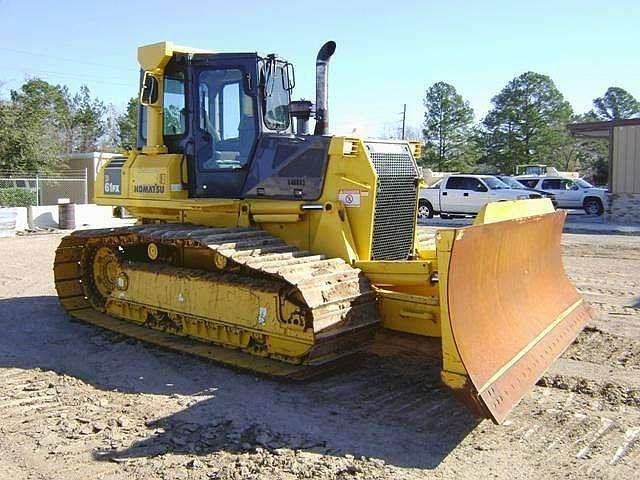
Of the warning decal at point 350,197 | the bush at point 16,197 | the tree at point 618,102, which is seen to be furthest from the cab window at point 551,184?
the tree at point 618,102

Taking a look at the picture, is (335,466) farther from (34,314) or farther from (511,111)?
(511,111)

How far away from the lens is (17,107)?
95.7ft

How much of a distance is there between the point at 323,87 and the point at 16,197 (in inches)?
768

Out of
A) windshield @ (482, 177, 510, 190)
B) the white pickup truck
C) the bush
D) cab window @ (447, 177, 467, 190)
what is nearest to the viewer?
the bush

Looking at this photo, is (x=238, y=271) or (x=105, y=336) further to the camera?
(x=105, y=336)

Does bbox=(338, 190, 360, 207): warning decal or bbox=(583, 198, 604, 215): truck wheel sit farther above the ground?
bbox=(338, 190, 360, 207): warning decal

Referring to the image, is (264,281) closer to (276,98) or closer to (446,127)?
(276,98)

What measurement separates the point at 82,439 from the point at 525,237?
4.17m

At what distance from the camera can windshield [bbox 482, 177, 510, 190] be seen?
78.4 ft

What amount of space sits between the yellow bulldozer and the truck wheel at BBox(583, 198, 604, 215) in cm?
2015

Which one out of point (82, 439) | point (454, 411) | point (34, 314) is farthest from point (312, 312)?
point (34, 314)

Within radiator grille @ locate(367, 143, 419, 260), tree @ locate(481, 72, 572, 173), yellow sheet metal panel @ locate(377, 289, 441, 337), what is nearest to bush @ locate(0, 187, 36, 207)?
radiator grille @ locate(367, 143, 419, 260)

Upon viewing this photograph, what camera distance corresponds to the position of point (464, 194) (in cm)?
2403

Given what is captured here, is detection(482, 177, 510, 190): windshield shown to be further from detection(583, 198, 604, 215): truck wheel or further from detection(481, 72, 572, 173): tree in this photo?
detection(481, 72, 572, 173): tree
